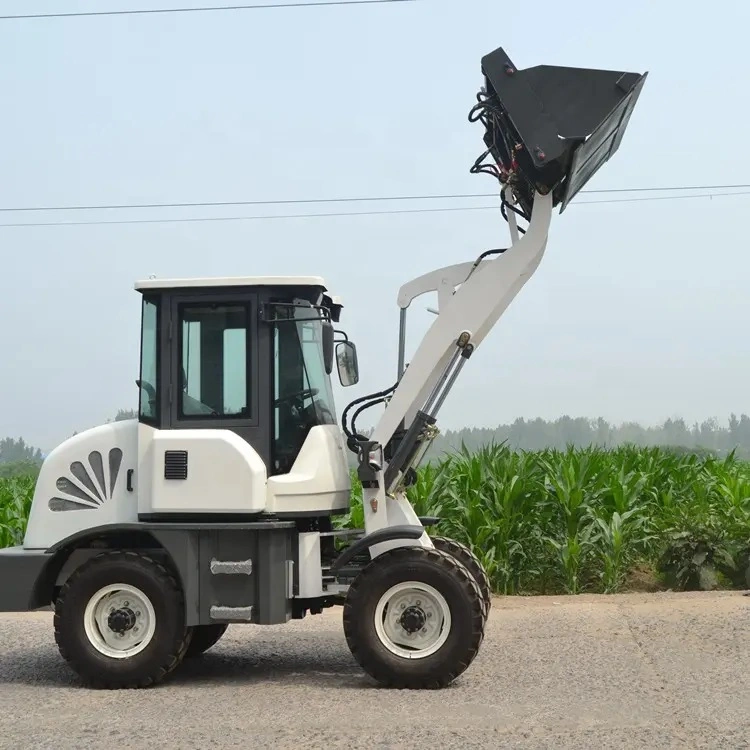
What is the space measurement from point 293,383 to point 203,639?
270 cm

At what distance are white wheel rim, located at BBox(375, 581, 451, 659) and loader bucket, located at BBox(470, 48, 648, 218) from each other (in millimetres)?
3171

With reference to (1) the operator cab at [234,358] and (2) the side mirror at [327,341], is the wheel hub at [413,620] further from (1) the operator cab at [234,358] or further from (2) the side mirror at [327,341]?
(2) the side mirror at [327,341]

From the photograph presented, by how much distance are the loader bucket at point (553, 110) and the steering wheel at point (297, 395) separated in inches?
91.2

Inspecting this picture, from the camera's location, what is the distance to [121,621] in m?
9.01

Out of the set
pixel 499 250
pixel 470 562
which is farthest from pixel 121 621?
pixel 499 250

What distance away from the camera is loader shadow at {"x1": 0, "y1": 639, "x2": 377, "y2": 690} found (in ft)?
30.3

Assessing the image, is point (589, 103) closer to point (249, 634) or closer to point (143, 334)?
point (143, 334)

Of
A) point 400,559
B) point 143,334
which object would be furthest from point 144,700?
point 143,334

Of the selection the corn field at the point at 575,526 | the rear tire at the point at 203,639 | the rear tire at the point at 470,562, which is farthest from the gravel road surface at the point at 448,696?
the corn field at the point at 575,526

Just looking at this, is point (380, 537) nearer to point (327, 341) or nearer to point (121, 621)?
point (327, 341)

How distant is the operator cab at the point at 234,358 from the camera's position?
9.09 meters

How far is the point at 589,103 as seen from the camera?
892 cm

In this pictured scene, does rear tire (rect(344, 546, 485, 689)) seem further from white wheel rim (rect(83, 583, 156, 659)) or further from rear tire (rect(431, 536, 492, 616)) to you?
white wheel rim (rect(83, 583, 156, 659))

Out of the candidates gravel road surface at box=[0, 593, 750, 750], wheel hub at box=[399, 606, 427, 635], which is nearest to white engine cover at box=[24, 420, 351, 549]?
wheel hub at box=[399, 606, 427, 635]
